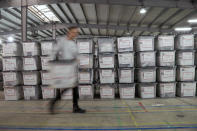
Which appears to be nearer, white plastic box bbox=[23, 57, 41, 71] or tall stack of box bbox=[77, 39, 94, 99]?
tall stack of box bbox=[77, 39, 94, 99]

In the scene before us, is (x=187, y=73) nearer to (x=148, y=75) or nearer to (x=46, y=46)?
(x=148, y=75)

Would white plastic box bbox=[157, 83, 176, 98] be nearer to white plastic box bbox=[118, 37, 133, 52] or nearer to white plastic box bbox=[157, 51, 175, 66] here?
white plastic box bbox=[157, 51, 175, 66]

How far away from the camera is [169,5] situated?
24.6ft

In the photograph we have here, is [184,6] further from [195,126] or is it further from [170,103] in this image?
[195,126]

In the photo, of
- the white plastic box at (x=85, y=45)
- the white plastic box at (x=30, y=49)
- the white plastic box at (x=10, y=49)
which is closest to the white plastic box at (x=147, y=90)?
the white plastic box at (x=85, y=45)

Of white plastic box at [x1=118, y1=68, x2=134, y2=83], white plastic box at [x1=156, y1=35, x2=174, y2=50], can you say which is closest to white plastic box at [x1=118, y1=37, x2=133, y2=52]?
white plastic box at [x1=118, y1=68, x2=134, y2=83]

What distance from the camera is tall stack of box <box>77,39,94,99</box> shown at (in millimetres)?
4523

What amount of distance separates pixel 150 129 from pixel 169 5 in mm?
7551

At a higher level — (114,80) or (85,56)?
(85,56)

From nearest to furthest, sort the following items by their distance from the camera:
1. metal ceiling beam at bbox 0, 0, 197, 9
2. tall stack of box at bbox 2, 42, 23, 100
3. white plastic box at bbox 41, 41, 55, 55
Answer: white plastic box at bbox 41, 41, 55, 55 < tall stack of box at bbox 2, 42, 23, 100 < metal ceiling beam at bbox 0, 0, 197, 9

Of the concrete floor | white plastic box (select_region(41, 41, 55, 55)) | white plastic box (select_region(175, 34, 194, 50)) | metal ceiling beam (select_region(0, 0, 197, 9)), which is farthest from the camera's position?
metal ceiling beam (select_region(0, 0, 197, 9))

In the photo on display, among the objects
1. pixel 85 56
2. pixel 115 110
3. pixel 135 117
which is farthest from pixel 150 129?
pixel 85 56

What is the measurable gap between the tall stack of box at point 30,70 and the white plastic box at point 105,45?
2.32 m

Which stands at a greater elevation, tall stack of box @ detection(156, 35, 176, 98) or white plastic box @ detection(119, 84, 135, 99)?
tall stack of box @ detection(156, 35, 176, 98)
